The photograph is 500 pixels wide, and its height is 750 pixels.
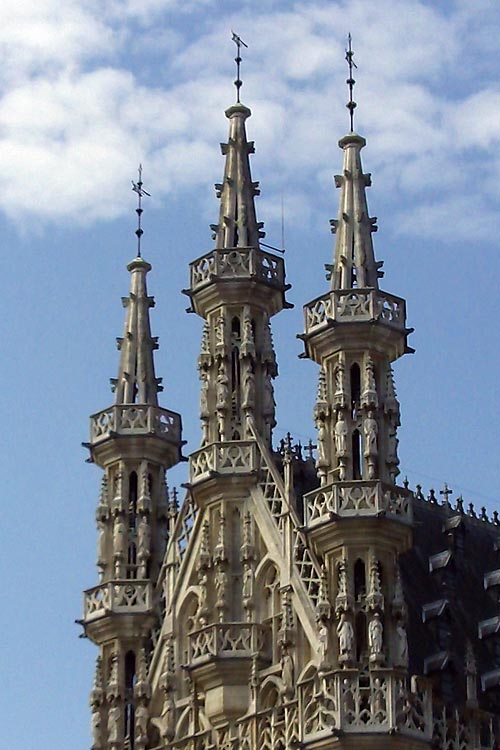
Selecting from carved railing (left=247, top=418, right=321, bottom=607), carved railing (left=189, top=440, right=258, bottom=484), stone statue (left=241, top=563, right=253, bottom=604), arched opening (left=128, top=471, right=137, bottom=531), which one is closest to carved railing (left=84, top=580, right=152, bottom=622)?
arched opening (left=128, top=471, right=137, bottom=531)

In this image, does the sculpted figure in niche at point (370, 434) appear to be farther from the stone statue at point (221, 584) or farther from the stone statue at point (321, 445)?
the stone statue at point (221, 584)

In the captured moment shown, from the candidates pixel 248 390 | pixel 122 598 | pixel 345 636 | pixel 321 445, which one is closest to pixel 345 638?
pixel 345 636

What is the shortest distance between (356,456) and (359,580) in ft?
9.59

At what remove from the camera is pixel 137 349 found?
215 feet

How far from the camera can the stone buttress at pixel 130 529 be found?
6116cm

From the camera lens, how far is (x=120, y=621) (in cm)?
6153

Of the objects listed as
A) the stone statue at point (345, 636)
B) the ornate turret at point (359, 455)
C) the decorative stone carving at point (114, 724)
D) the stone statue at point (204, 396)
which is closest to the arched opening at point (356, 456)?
the ornate turret at point (359, 455)

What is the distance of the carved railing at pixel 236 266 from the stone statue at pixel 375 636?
10.8 m

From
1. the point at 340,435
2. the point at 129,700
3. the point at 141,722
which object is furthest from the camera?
the point at 129,700

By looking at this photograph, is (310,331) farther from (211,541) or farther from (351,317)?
(211,541)

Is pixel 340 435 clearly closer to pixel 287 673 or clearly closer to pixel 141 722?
pixel 287 673

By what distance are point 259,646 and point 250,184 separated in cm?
1216

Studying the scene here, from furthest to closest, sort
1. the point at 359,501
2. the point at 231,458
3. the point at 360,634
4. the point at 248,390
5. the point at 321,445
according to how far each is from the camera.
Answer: the point at 248,390 < the point at 231,458 < the point at 321,445 < the point at 359,501 < the point at 360,634

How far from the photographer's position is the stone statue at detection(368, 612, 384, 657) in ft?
177
